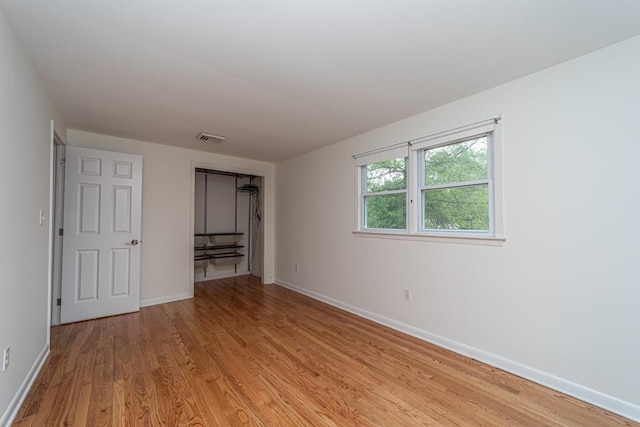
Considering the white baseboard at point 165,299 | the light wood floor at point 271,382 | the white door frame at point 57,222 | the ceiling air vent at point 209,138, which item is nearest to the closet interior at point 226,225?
the white baseboard at point 165,299

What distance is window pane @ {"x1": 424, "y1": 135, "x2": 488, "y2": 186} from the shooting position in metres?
2.48

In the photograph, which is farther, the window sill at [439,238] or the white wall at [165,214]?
the white wall at [165,214]

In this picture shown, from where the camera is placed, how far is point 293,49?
1.83 meters

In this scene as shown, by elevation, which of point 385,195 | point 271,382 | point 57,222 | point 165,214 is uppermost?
point 385,195

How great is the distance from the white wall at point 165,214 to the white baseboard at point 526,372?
116 inches

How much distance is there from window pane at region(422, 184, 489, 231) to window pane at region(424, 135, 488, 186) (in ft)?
0.34

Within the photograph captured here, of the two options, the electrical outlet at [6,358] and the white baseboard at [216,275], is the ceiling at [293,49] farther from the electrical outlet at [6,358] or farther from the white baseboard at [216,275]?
the white baseboard at [216,275]

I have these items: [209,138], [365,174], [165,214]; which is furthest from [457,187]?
[165,214]

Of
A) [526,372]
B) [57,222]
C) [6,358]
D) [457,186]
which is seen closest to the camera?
[6,358]

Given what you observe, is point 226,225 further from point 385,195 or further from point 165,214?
point 385,195

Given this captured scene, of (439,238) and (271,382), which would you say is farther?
(439,238)

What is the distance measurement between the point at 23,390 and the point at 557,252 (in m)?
3.82

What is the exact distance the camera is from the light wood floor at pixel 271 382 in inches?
65.7

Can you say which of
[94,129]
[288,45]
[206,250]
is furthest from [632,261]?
[206,250]
